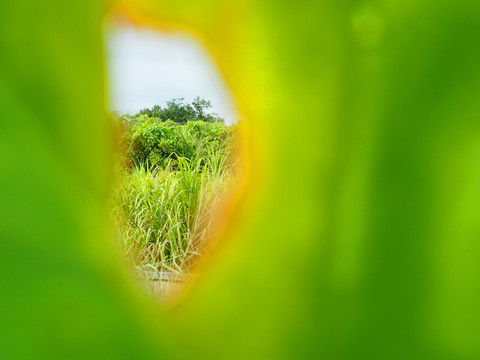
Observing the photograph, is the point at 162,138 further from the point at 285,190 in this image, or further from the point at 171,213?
the point at 285,190

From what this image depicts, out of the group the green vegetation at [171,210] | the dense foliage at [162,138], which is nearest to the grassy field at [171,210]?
the green vegetation at [171,210]

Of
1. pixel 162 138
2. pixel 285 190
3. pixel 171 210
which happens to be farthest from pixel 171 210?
pixel 285 190

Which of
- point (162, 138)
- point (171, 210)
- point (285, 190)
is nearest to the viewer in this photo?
point (285, 190)

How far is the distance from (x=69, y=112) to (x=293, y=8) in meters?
0.05

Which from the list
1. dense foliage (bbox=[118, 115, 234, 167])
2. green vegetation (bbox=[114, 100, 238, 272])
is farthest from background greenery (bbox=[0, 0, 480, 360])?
dense foliage (bbox=[118, 115, 234, 167])

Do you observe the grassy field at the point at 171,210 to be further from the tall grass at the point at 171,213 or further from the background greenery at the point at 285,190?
the background greenery at the point at 285,190

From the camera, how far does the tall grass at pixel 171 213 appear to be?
5.12 feet

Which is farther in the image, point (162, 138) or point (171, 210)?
point (162, 138)

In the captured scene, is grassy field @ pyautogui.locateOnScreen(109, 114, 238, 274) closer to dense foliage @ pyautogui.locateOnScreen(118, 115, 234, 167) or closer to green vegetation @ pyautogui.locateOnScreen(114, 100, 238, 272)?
green vegetation @ pyautogui.locateOnScreen(114, 100, 238, 272)

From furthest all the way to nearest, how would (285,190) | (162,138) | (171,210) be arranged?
(162,138)
(171,210)
(285,190)

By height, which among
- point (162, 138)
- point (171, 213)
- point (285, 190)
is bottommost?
point (285, 190)

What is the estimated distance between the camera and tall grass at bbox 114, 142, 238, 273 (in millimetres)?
1560

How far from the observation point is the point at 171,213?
1688 millimetres

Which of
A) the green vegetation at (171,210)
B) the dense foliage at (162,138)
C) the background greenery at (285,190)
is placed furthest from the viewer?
the dense foliage at (162,138)
